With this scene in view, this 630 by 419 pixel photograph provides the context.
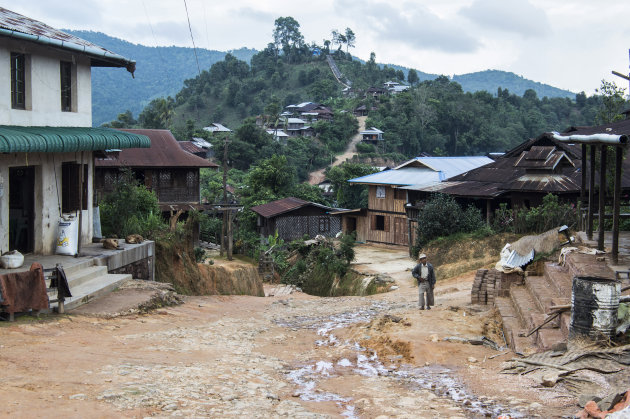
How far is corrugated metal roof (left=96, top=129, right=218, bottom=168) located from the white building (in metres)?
16.1

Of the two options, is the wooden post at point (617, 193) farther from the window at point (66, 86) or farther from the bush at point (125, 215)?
the window at point (66, 86)

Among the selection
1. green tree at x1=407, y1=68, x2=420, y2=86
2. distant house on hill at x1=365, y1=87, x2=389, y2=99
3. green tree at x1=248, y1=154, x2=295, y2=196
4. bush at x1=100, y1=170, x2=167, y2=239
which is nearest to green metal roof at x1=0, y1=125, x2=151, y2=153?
bush at x1=100, y1=170, x2=167, y2=239

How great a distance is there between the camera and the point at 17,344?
831 cm

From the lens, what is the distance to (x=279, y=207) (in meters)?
37.5

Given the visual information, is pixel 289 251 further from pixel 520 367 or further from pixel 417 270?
pixel 520 367

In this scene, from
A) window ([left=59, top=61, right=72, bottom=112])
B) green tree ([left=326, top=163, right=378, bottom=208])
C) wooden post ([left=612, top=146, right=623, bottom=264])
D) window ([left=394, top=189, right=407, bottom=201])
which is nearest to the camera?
wooden post ([left=612, top=146, right=623, bottom=264])

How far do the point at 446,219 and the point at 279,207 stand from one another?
13809 millimetres

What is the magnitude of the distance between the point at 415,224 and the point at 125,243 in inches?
756

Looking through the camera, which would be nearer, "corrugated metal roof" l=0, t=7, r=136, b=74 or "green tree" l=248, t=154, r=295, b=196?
"corrugated metal roof" l=0, t=7, r=136, b=74

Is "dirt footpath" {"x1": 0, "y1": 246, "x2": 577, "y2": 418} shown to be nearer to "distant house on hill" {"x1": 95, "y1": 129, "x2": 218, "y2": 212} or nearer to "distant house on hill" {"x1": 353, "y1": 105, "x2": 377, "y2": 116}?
"distant house on hill" {"x1": 95, "y1": 129, "x2": 218, "y2": 212}

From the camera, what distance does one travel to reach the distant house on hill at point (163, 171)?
105 feet

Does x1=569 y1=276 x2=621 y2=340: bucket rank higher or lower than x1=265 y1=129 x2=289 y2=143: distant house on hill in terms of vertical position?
lower

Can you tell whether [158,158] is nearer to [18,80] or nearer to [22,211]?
[22,211]

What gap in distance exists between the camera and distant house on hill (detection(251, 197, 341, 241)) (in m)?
36.9
